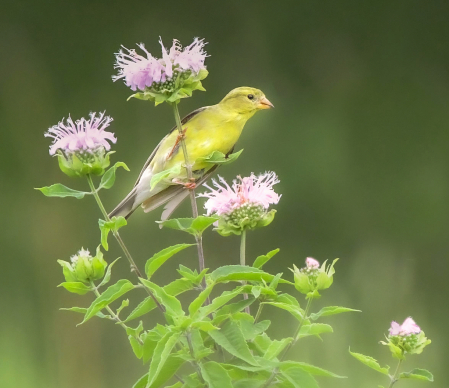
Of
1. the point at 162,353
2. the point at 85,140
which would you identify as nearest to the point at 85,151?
the point at 85,140

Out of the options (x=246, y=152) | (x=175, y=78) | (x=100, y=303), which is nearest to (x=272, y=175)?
(x=175, y=78)

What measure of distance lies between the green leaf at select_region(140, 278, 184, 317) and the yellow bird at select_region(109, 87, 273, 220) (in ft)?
1.60

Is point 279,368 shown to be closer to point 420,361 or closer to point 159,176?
point 159,176

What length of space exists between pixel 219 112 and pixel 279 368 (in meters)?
0.63

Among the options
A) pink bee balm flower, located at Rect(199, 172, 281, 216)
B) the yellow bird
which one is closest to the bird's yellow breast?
the yellow bird

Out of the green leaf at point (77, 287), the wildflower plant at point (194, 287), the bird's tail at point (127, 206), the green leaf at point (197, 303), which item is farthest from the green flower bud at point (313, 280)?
the bird's tail at point (127, 206)

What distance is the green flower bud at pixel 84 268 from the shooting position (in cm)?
60

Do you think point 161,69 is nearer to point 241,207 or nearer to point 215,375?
point 241,207

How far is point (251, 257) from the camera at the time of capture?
1.95 metres

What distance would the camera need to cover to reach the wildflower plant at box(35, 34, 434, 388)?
53 centimetres

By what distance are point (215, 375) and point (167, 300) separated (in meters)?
0.08

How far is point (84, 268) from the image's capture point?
23.7 inches

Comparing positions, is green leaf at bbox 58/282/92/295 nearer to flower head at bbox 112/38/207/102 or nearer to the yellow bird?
flower head at bbox 112/38/207/102

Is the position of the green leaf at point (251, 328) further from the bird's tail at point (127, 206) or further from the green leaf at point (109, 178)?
the bird's tail at point (127, 206)
